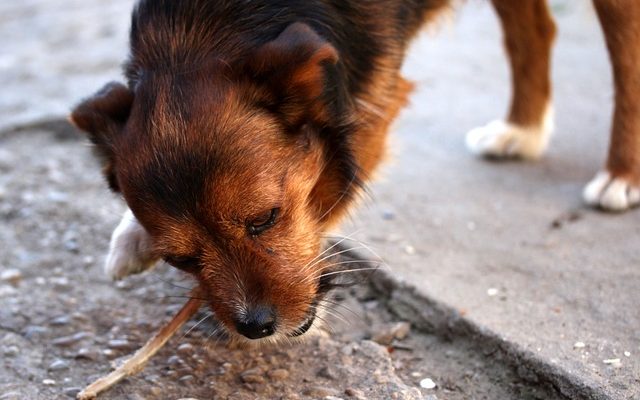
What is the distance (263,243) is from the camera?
271cm

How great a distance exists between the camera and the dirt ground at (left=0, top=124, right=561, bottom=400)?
2.75 m

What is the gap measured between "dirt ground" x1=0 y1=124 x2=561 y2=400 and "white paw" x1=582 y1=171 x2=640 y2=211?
1.22m

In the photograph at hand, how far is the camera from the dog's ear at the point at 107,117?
2975 mm

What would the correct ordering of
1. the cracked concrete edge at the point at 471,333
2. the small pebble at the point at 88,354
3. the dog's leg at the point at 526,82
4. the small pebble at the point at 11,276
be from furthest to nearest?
the dog's leg at the point at 526,82 < the small pebble at the point at 11,276 < the small pebble at the point at 88,354 < the cracked concrete edge at the point at 471,333

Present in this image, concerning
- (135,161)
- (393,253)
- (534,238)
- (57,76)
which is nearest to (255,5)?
(135,161)

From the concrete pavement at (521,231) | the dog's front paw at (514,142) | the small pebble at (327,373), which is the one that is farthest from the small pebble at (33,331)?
the dog's front paw at (514,142)

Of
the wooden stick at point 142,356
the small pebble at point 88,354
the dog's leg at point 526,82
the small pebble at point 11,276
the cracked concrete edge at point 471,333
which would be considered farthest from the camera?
the dog's leg at point 526,82

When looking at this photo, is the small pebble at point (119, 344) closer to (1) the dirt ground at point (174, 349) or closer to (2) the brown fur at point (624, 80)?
(1) the dirt ground at point (174, 349)

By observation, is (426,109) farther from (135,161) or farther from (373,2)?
(135,161)

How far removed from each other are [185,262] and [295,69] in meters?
0.74

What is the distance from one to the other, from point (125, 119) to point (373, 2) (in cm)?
111

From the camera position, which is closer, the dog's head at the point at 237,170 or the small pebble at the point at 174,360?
the dog's head at the point at 237,170

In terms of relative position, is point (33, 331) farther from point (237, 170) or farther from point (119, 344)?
point (237, 170)

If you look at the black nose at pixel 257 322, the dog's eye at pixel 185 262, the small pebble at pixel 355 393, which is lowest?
the small pebble at pixel 355 393
